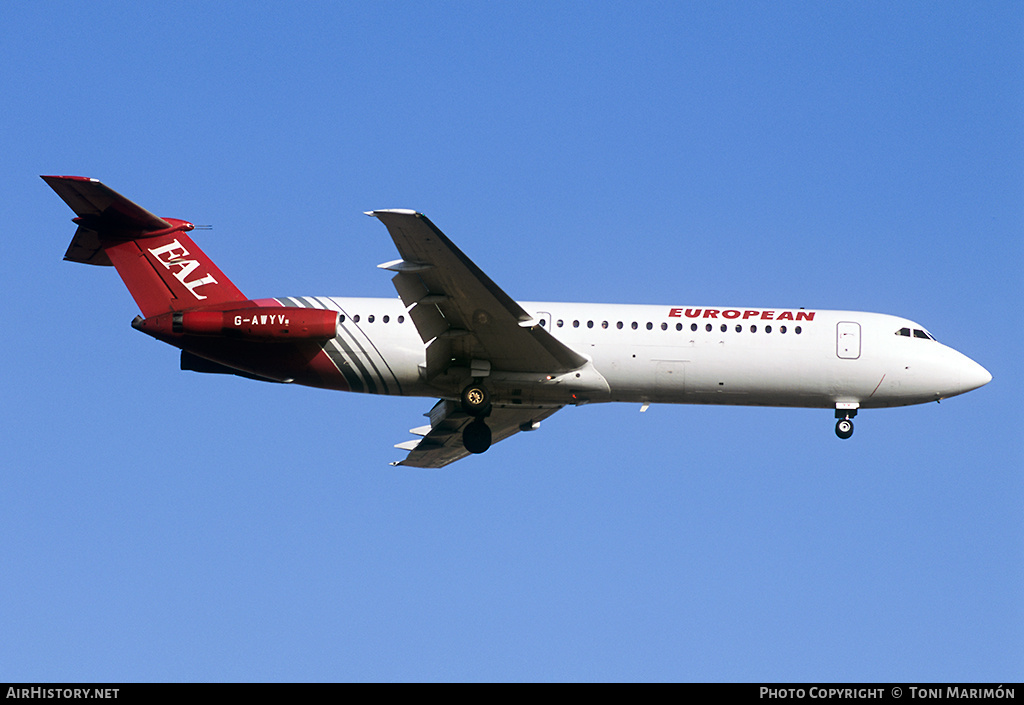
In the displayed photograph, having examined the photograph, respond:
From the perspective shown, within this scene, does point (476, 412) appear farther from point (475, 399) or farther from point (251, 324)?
point (251, 324)

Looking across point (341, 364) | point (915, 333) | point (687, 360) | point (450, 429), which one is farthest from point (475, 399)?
point (915, 333)

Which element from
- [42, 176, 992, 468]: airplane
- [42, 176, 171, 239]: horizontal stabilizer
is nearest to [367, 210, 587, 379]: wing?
[42, 176, 992, 468]: airplane

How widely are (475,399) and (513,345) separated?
1901 millimetres

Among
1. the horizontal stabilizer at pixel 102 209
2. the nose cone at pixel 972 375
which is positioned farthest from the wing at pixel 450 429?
the nose cone at pixel 972 375

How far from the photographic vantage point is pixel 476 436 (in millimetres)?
31875

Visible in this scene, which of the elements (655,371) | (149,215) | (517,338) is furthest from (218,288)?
(655,371)

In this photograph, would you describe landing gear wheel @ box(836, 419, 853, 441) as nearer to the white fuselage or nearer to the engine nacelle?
the white fuselage

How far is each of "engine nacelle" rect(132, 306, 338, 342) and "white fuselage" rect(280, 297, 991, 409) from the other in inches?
28.2

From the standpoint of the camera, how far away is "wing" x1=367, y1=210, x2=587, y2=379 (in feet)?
89.9

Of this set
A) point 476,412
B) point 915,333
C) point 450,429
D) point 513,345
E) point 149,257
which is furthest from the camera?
point 450,429

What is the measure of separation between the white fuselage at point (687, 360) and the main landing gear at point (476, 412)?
38cm

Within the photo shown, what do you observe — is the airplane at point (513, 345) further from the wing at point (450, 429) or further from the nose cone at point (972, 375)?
the wing at point (450, 429)

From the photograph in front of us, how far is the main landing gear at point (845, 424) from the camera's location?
31.3 metres
